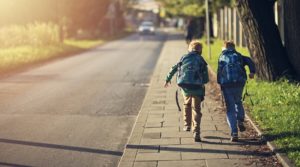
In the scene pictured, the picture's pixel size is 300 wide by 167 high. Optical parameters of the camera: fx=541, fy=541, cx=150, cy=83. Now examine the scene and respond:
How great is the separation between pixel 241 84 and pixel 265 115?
1529mm

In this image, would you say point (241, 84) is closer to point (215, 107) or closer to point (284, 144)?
point (284, 144)

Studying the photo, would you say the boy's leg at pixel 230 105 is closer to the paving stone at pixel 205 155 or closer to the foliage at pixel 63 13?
the paving stone at pixel 205 155

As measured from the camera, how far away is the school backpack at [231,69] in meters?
7.77

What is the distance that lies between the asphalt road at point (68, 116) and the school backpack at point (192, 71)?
1.33 metres

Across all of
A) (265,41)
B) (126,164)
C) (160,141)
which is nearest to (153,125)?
(160,141)

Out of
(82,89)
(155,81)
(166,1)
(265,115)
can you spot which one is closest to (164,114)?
(265,115)

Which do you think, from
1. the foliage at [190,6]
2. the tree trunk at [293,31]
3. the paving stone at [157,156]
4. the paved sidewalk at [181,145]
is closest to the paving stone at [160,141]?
the paved sidewalk at [181,145]

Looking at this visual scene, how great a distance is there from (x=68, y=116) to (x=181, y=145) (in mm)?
3512

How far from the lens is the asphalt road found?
7.41 meters

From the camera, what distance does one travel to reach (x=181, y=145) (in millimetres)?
7586

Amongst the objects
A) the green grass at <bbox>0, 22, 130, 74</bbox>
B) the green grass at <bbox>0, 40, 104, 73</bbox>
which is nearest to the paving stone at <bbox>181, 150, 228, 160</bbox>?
the green grass at <bbox>0, 40, 104, 73</bbox>

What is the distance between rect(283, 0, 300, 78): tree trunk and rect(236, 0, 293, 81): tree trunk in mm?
399

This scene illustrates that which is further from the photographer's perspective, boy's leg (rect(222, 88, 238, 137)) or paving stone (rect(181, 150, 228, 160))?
boy's leg (rect(222, 88, 238, 137))

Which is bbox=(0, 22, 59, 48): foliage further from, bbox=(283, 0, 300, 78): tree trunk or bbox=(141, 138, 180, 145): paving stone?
bbox=(141, 138, 180, 145): paving stone
